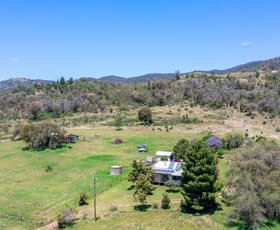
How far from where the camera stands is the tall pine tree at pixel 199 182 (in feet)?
92.9

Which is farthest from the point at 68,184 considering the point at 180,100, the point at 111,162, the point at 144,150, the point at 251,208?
the point at 180,100

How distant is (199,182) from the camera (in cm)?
2836

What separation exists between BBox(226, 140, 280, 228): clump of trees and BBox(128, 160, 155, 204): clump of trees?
7244mm

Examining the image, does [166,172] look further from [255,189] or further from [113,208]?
[255,189]

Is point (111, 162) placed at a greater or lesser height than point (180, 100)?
lesser

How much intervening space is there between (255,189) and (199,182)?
4.46m

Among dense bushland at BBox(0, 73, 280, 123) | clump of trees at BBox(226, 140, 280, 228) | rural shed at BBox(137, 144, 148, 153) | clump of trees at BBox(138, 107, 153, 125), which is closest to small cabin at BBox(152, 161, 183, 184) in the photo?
clump of trees at BBox(226, 140, 280, 228)

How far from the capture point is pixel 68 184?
126 ft

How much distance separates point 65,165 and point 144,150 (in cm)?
1185

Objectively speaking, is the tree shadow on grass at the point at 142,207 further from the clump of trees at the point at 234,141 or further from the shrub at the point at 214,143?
the clump of trees at the point at 234,141

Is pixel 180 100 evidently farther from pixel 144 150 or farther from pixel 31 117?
pixel 144 150

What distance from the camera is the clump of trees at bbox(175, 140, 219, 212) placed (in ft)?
92.9

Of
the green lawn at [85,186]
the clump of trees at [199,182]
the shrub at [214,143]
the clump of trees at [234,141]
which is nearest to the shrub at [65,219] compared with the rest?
the green lawn at [85,186]

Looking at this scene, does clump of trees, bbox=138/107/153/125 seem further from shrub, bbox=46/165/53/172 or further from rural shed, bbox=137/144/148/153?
shrub, bbox=46/165/53/172
